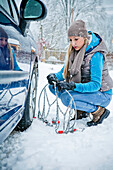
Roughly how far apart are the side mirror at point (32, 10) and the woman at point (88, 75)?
74 centimetres

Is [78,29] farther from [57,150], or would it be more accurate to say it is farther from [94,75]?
[57,150]

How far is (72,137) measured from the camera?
1.84 meters

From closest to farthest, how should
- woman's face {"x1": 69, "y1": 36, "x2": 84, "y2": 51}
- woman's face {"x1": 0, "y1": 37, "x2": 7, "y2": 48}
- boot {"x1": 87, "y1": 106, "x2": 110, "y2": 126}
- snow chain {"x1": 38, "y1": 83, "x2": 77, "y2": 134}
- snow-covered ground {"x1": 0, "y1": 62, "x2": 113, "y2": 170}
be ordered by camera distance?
woman's face {"x1": 0, "y1": 37, "x2": 7, "y2": 48} → snow-covered ground {"x1": 0, "y1": 62, "x2": 113, "y2": 170} → snow chain {"x1": 38, "y1": 83, "x2": 77, "y2": 134} → woman's face {"x1": 69, "y1": 36, "x2": 84, "y2": 51} → boot {"x1": 87, "y1": 106, "x2": 110, "y2": 126}

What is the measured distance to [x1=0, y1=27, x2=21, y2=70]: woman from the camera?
0.97 m

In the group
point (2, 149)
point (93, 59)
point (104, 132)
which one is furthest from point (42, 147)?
point (93, 59)

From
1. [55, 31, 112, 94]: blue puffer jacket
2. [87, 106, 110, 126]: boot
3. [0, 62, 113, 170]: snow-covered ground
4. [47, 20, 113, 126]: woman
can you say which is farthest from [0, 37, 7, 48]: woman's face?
[87, 106, 110, 126]: boot

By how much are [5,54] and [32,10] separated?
60 centimetres

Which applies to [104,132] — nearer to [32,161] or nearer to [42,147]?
[42,147]

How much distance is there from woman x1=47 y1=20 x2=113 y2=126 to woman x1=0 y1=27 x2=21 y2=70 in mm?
986

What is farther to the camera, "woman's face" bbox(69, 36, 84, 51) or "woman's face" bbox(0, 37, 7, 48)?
"woman's face" bbox(69, 36, 84, 51)

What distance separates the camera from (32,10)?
1.39 metres

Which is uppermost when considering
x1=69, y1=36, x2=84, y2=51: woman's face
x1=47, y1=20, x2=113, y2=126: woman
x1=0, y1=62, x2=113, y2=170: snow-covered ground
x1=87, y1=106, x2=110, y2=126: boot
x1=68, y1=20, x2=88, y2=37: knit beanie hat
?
x1=68, y1=20, x2=88, y2=37: knit beanie hat

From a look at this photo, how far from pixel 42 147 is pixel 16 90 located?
693 mm

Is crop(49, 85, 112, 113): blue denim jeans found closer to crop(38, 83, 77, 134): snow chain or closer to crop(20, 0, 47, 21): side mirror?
crop(38, 83, 77, 134): snow chain
